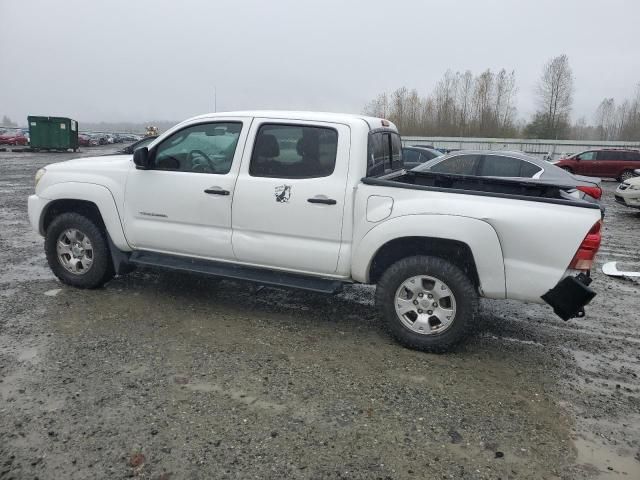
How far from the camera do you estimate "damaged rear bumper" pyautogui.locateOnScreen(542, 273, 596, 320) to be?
374 cm

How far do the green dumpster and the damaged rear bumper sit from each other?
129 ft

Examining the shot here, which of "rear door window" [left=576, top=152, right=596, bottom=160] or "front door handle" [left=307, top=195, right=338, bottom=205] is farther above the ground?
"rear door window" [left=576, top=152, right=596, bottom=160]

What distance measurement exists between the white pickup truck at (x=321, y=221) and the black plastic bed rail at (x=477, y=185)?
0.01m

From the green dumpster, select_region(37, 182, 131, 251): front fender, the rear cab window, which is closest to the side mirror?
select_region(37, 182, 131, 251): front fender

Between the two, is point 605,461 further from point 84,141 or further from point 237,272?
point 84,141

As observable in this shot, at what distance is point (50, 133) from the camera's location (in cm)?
3656

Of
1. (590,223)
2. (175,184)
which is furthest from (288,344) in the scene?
(590,223)

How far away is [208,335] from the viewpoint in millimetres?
4535

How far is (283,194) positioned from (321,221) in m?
0.43

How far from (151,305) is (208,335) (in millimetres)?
1028

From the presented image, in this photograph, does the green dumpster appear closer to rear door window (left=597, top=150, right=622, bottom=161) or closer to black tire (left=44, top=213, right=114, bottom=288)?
rear door window (left=597, top=150, right=622, bottom=161)

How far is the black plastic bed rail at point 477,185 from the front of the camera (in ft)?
13.7

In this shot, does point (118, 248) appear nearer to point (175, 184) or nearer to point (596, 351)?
point (175, 184)

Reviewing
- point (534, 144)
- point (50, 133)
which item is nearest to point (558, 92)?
point (534, 144)
